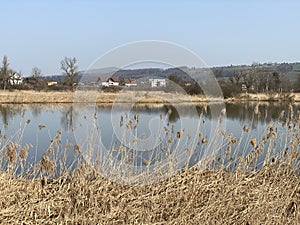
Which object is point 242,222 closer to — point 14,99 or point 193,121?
point 193,121

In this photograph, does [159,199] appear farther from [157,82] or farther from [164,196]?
[157,82]

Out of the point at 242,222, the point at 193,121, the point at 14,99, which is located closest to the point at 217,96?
the point at 193,121

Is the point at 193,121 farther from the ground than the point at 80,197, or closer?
farther from the ground

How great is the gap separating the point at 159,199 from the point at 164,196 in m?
0.07

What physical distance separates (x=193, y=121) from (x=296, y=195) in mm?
2521

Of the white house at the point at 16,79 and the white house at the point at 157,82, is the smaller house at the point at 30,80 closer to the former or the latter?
the white house at the point at 16,79

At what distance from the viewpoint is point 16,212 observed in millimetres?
3051

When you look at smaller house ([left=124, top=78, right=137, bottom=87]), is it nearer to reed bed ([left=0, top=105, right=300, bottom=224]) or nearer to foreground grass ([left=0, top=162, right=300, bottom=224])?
reed bed ([left=0, top=105, right=300, bottom=224])

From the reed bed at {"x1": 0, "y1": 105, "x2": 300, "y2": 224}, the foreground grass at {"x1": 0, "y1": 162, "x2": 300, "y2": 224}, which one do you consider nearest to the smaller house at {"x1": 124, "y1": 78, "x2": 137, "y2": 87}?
the reed bed at {"x1": 0, "y1": 105, "x2": 300, "y2": 224}

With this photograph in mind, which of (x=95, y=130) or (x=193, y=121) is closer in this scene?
(x=95, y=130)

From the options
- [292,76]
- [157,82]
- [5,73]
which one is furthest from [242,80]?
[157,82]

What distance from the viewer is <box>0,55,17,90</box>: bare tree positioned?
33919 millimetres

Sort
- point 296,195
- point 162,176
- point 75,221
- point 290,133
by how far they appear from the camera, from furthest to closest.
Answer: point 290,133 → point 162,176 → point 296,195 → point 75,221

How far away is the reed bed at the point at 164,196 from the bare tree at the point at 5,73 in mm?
31012
